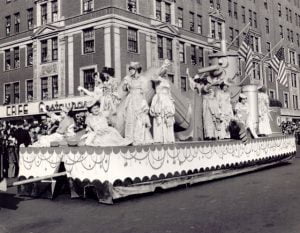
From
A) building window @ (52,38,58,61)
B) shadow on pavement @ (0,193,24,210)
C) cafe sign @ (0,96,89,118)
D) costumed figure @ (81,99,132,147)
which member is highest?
building window @ (52,38,58,61)

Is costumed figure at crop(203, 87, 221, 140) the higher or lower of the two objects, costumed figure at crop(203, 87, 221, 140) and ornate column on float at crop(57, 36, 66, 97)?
the lower

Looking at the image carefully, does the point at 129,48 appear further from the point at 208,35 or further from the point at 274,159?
the point at 274,159

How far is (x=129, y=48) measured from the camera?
92.6 ft

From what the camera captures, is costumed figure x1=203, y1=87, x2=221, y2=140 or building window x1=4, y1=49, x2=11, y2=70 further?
building window x1=4, y1=49, x2=11, y2=70

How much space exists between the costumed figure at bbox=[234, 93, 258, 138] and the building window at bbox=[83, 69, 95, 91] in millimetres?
16861

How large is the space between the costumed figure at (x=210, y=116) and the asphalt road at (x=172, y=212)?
8.67ft

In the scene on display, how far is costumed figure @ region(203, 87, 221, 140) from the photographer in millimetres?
11331

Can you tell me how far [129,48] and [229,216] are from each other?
77.4 ft

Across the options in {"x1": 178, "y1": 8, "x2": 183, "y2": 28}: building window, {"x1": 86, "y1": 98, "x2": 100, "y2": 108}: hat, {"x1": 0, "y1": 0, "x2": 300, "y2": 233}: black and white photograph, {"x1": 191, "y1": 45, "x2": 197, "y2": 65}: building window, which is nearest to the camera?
{"x1": 0, "y1": 0, "x2": 300, "y2": 233}: black and white photograph

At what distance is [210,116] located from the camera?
11383mm

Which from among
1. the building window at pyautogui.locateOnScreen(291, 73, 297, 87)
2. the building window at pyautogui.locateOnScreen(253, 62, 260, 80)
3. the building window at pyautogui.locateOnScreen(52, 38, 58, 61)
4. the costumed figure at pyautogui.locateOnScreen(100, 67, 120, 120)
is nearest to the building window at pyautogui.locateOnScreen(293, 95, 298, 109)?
the building window at pyautogui.locateOnScreen(291, 73, 297, 87)

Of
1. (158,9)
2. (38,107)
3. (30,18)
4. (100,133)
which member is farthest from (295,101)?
(100,133)

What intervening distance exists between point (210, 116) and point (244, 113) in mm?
2354

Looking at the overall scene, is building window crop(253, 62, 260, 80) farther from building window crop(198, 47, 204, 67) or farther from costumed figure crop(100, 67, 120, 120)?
costumed figure crop(100, 67, 120, 120)
